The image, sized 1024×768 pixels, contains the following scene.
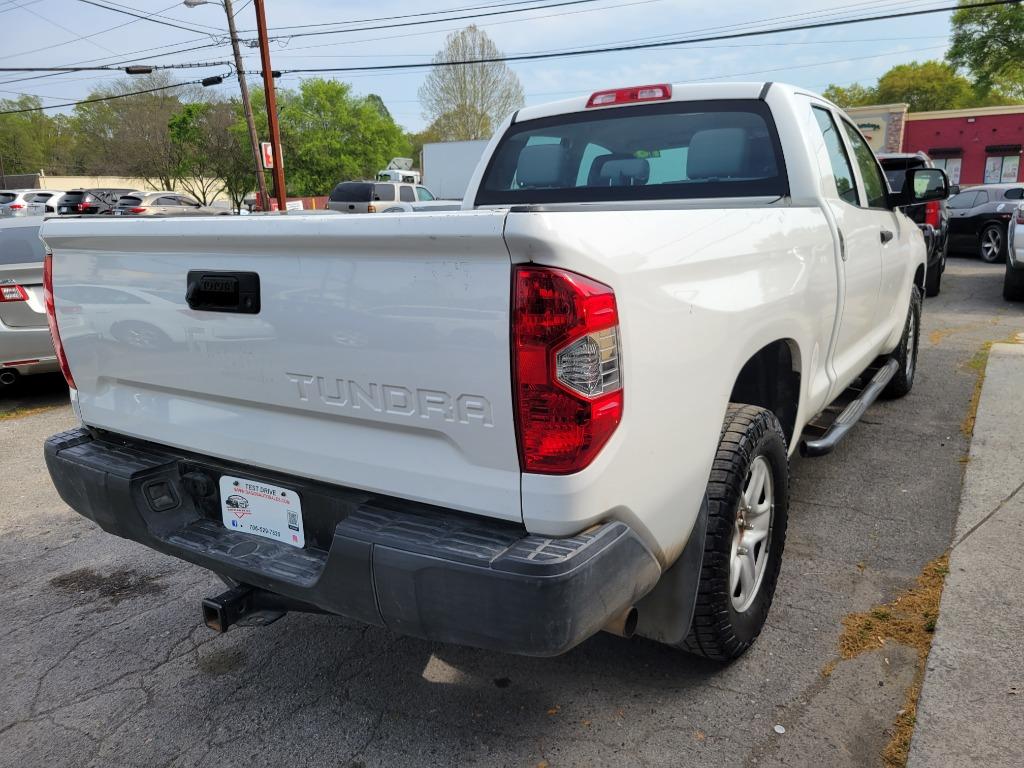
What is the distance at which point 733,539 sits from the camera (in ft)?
8.14

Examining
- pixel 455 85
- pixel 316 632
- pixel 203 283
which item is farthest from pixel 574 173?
pixel 455 85

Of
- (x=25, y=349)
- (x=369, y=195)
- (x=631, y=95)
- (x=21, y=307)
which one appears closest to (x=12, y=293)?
(x=21, y=307)

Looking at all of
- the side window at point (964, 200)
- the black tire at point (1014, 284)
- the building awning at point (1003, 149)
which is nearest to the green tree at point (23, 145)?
the building awning at point (1003, 149)

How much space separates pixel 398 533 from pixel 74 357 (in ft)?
5.12

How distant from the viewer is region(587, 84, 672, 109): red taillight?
3807 mm

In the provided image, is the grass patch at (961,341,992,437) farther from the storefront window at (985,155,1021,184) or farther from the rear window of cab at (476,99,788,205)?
the storefront window at (985,155,1021,184)

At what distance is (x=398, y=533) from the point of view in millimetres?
1965

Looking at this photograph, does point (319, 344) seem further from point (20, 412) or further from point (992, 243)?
point (992, 243)

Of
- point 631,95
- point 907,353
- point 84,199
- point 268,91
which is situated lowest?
point 907,353

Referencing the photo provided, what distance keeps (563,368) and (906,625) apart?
6.51 feet

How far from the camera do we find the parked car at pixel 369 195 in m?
19.1

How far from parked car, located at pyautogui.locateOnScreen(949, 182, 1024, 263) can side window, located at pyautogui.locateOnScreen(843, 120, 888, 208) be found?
12.1m

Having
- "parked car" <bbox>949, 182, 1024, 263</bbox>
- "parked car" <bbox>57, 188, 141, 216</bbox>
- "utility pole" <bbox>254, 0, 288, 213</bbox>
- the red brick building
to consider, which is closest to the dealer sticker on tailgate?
"parked car" <bbox>949, 182, 1024, 263</bbox>

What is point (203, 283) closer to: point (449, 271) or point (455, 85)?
point (449, 271)
